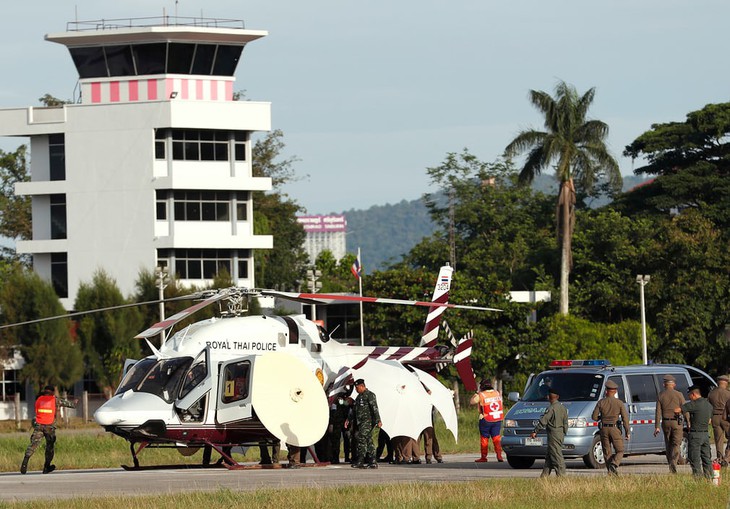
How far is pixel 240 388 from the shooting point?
27797mm

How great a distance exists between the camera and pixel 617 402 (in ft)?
80.7

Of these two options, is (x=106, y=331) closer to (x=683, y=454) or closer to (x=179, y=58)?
(x=179, y=58)

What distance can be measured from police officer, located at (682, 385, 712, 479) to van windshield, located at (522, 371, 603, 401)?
3.75m

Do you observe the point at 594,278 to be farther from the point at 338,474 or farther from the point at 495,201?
the point at 338,474

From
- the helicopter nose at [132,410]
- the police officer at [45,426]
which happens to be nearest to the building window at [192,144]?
the police officer at [45,426]

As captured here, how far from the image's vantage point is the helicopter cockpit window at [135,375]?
1070 inches

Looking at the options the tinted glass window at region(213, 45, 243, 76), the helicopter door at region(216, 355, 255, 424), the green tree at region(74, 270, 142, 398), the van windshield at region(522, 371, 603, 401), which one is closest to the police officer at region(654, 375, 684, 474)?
the van windshield at region(522, 371, 603, 401)

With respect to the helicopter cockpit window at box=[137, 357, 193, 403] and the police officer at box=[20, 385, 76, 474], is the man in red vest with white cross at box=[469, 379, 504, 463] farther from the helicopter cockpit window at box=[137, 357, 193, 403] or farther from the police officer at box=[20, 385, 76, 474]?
the police officer at box=[20, 385, 76, 474]

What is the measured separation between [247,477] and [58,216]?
1981 inches

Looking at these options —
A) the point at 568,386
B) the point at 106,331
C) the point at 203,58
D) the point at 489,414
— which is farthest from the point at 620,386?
the point at 203,58

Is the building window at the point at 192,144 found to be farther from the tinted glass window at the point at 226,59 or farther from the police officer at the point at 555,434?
the police officer at the point at 555,434

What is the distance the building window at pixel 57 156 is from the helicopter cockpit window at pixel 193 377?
155 ft

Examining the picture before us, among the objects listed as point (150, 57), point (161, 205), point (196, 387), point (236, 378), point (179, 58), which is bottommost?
point (196, 387)

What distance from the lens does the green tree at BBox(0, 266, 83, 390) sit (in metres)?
65.9
